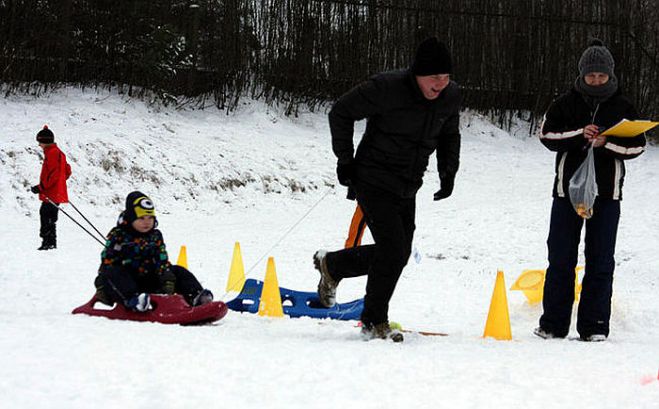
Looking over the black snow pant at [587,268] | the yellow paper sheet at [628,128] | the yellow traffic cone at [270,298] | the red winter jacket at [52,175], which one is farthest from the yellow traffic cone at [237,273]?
the red winter jacket at [52,175]

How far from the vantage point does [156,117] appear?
1722 centimetres

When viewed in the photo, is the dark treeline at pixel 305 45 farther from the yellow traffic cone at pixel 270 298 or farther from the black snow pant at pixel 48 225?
the yellow traffic cone at pixel 270 298

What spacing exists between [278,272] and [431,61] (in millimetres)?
4671

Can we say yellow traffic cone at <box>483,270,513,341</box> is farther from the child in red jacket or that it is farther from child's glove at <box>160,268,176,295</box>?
the child in red jacket

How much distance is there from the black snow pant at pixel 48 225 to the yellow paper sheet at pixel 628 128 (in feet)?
22.9

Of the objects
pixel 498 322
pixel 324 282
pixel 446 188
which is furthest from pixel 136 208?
pixel 498 322

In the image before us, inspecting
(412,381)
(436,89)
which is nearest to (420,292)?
(436,89)

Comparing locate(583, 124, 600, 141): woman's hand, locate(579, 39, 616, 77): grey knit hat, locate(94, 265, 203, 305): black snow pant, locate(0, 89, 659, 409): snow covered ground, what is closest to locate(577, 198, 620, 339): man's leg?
locate(0, 89, 659, 409): snow covered ground

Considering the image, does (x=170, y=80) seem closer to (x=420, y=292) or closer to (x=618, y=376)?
(x=420, y=292)

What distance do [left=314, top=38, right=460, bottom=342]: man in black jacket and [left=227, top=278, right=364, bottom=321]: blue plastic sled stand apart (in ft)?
2.95

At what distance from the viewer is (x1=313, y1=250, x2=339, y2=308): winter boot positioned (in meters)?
5.14

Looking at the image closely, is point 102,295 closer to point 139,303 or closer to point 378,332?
point 139,303

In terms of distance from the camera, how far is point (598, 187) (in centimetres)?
489

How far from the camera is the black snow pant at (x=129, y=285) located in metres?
4.98
